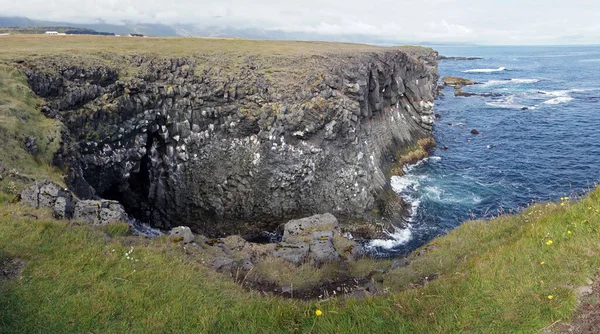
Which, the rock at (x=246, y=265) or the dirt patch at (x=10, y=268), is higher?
the dirt patch at (x=10, y=268)

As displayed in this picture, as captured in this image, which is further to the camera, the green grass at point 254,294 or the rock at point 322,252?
the rock at point 322,252

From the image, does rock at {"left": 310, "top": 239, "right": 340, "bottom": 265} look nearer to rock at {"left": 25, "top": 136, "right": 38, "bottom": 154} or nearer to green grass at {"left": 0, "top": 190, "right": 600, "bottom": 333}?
green grass at {"left": 0, "top": 190, "right": 600, "bottom": 333}

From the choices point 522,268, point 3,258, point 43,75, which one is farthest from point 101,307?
point 43,75

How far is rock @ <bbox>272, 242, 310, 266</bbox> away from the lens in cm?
1697

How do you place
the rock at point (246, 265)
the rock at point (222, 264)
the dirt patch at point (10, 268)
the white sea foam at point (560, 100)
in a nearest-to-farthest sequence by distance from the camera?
the dirt patch at point (10, 268) → the rock at point (222, 264) → the rock at point (246, 265) → the white sea foam at point (560, 100)

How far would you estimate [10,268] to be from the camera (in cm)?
1009

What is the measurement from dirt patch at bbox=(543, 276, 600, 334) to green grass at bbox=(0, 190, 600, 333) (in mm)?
175

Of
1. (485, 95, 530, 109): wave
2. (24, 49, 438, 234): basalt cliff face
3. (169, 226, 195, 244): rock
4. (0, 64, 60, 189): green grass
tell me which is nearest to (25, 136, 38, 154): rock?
(0, 64, 60, 189): green grass

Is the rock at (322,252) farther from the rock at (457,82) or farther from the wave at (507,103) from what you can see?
the rock at (457,82)

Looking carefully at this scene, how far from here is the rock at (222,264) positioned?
1401cm

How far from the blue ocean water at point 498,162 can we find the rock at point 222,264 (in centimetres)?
1458

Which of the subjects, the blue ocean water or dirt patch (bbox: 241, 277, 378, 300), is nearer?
dirt patch (bbox: 241, 277, 378, 300)

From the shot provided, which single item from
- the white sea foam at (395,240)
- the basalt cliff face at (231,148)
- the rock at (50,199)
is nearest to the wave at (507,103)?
the basalt cliff face at (231,148)

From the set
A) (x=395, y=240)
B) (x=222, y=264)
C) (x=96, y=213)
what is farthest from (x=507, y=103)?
(x=96, y=213)
